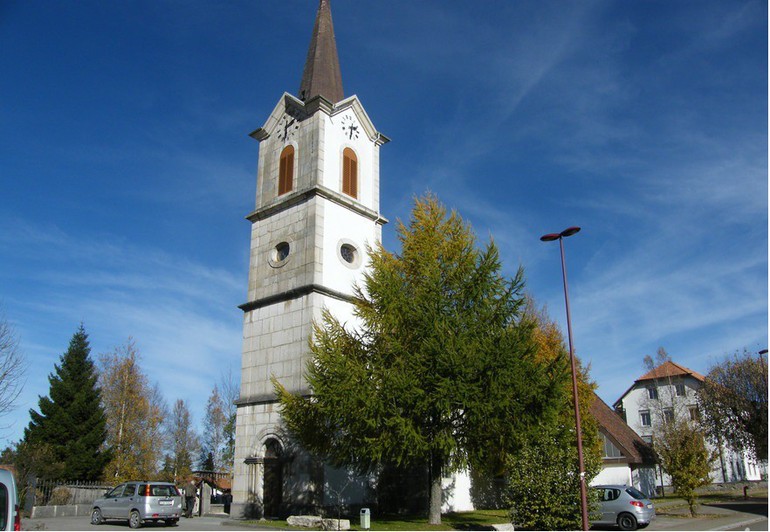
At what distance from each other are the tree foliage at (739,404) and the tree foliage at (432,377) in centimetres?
2981

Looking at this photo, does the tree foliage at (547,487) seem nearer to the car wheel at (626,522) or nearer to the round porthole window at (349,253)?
the car wheel at (626,522)

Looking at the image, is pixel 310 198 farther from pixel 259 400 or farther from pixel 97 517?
pixel 97 517

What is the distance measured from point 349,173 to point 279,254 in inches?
207

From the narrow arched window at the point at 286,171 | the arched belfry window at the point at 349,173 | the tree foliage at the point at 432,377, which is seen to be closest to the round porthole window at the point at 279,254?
the narrow arched window at the point at 286,171

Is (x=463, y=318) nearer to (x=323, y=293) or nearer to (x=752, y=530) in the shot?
(x=323, y=293)

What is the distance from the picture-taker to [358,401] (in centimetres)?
1739

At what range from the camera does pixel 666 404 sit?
55.0 meters

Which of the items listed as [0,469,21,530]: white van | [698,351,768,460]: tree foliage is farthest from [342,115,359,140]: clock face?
[698,351,768,460]: tree foliage

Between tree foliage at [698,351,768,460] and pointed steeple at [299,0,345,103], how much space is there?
34.1 metres

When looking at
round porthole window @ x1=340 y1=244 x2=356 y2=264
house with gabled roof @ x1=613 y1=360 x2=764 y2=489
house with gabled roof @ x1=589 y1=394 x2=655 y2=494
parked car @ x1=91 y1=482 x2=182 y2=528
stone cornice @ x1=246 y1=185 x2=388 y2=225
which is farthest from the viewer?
house with gabled roof @ x1=613 y1=360 x2=764 y2=489

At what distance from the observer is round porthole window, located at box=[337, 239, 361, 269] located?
1023 inches

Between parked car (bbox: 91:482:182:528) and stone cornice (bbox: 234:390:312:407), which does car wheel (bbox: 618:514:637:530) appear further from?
parked car (bbox: 91:482:182:528)

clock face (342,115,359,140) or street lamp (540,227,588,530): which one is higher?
clock face (342,115,359,140)

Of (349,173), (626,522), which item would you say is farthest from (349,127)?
(626,522)
